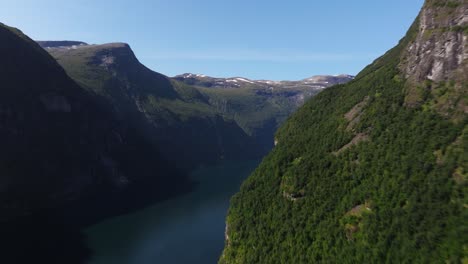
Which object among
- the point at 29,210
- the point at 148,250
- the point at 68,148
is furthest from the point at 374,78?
the point at 68,148

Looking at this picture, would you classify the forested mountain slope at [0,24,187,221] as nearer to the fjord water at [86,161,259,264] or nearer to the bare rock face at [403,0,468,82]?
the fjord water at [86,161,259,264]

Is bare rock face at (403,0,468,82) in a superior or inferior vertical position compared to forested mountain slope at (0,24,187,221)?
superior

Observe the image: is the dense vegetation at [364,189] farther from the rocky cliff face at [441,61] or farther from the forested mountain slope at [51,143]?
the forested mountain slope at [51,143]

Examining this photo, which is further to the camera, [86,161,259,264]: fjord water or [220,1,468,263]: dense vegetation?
[86,161,259,264]: fjord water

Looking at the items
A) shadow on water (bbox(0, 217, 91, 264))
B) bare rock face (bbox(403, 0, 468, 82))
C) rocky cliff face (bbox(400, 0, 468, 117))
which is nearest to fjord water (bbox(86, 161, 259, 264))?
shadow on water (bbox(0, 217, 91, 264))

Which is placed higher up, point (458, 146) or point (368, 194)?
point (458, 146)

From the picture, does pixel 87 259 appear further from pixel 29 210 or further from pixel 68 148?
pixel 68 148

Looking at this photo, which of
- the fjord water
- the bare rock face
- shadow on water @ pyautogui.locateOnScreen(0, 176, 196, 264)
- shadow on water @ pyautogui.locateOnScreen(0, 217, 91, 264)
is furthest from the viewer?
the fjord water
